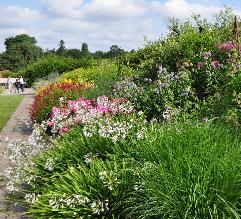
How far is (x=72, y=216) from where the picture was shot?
503 centimetres

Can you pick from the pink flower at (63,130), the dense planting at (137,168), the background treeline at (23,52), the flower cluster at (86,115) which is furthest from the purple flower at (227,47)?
the background treeline at (23,52)

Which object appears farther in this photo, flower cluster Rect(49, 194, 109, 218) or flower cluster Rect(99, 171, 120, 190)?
flower cluster Rect(99, 171, 120, 190)

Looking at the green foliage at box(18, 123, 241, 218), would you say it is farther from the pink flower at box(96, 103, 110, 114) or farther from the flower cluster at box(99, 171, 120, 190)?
the pink flower at box(96, 103, 110, 114)

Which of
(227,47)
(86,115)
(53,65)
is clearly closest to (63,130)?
(86,115)

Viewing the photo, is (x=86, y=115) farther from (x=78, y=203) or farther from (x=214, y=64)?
(x=214, y=64)

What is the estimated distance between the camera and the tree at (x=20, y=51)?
12088 centimetres

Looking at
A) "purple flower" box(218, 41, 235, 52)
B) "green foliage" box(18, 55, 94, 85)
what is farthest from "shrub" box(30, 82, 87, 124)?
"green foliage" box(18, 55, 94, 85)

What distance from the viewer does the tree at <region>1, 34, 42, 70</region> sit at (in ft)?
397

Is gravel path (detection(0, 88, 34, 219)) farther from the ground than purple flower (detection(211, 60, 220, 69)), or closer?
closer

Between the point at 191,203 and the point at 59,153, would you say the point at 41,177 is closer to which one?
the point at 59,153

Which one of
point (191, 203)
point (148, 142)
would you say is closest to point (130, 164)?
point (148, 142)

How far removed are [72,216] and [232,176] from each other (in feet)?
5.35

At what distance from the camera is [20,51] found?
127 m

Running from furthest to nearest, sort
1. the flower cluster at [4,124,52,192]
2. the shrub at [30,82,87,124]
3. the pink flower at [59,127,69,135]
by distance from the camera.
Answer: the shrub at [30,82,87,124] < the pink flower at [59,127,69,135] < the flower cluster at [4,124,52,192]
